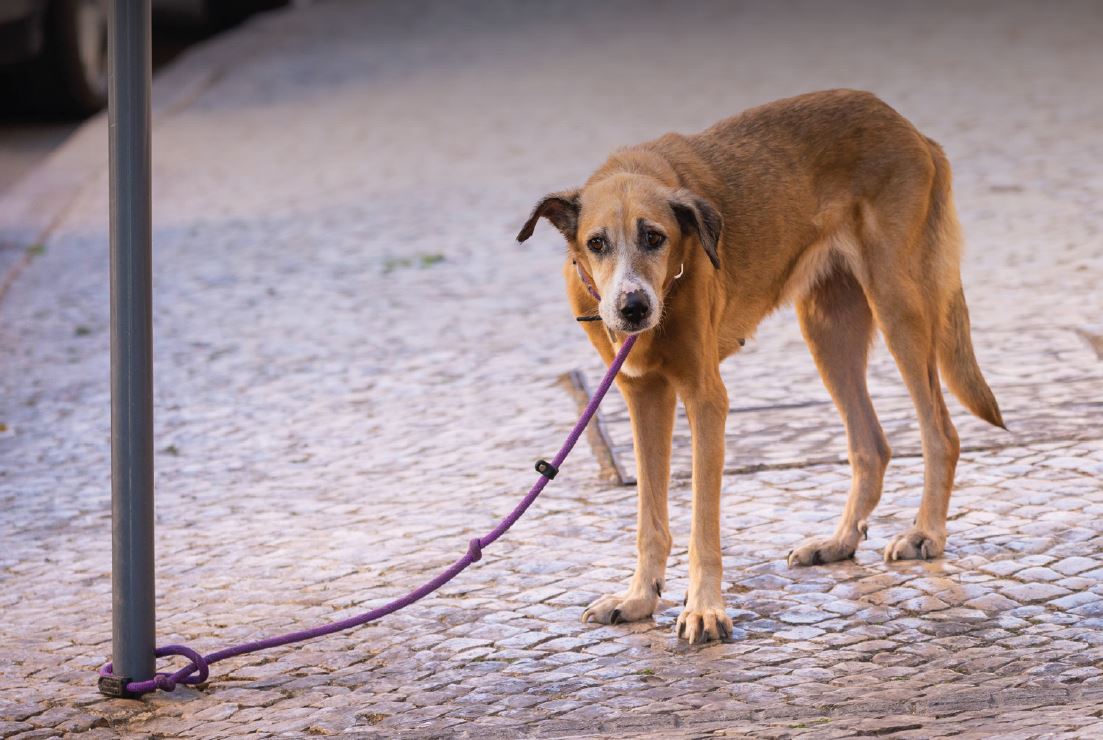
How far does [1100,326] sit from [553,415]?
8.29 feet

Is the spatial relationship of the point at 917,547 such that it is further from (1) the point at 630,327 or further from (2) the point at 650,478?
(1) the point at 630,327

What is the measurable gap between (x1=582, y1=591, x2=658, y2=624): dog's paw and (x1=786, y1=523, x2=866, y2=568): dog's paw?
0.58 metres

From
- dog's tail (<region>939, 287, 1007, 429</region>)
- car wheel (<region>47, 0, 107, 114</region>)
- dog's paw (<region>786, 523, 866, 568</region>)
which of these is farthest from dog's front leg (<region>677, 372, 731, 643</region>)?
car wheel (<region>47, 0, 107, 114</region>)

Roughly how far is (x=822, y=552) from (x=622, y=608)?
790 millimetres

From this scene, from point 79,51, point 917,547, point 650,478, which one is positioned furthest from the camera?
point 79,51

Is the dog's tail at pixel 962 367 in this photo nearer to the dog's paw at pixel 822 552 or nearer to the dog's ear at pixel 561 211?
the dog's paw at pixel 822 552

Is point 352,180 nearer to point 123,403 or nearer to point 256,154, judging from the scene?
point 256,154

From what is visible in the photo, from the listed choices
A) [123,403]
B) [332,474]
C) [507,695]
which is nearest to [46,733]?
[123,403]

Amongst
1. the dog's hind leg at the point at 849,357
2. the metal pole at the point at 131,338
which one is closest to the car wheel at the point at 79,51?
the dog's hind leg at the point at 849,357

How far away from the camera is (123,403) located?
420cm

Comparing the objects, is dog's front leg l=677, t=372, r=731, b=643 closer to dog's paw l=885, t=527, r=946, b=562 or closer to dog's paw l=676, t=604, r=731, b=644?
dog's paw l=676, t=604, r=731, b=644

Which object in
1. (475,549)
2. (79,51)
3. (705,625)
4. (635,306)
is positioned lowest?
(705,625)

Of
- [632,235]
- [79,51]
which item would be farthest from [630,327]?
[79,51]

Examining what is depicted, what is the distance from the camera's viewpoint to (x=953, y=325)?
17.3 feet
